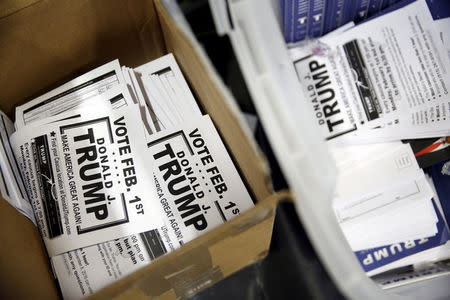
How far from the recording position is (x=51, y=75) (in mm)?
644

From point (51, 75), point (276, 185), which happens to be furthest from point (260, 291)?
point (51, 75)

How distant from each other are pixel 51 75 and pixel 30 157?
0.46ft

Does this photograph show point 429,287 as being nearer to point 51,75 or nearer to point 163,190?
point 163,190

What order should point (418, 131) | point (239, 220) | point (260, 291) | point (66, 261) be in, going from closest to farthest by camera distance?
point (239, 220) → point (66, 261) → point (418, 131) → point (260, 291)

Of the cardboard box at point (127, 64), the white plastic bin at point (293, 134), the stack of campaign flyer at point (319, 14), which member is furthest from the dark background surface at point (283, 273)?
the white plastic bin at point (293, 134)

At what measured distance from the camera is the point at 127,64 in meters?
0.70

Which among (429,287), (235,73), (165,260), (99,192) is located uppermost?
(235,73)

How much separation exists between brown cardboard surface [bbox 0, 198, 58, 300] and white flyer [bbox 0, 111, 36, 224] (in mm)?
10

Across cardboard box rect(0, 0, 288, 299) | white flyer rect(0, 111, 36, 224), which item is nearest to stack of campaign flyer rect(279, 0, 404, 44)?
cardboard box rect(0, 0, 288, 299)

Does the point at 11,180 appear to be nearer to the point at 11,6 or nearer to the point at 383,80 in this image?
the point at 11,6

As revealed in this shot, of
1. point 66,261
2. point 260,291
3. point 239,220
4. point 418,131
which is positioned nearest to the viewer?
point 239,220

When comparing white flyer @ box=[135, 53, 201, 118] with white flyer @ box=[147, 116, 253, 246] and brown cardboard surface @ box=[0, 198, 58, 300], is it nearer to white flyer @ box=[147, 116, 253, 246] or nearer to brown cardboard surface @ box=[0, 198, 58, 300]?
white flyer @ box=[147, 116, 253, 246]

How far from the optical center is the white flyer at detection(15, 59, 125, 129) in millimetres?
617

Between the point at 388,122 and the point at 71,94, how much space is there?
53 centimetres
